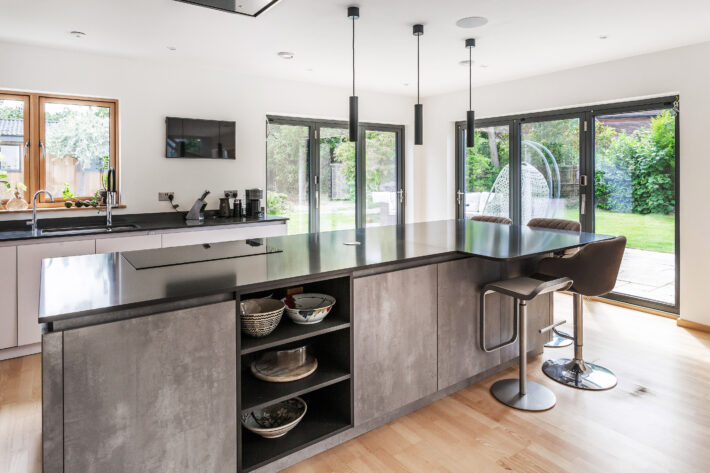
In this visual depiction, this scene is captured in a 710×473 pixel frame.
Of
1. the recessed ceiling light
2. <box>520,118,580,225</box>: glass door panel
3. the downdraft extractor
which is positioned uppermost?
the recessed ceiling light

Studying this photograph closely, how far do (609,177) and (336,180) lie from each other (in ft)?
10.6

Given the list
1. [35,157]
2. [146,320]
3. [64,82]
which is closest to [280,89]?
[64,82]

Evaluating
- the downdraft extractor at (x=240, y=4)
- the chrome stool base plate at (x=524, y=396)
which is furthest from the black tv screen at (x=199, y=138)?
the chrome stool base plate at (x=524, y=396)

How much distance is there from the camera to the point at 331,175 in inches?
239

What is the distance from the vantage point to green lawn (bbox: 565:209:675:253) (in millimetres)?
4441

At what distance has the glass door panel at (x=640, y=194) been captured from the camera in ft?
14.5

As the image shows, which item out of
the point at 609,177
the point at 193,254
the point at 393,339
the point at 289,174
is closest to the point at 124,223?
the point at 289,174

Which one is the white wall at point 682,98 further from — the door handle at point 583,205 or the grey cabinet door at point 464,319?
the grey cabinet door at point 464,319

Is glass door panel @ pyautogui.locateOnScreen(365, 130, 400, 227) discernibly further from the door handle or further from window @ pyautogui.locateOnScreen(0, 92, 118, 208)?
window @ pyautogui.locateOnScreen(0, 92, 118, 208)

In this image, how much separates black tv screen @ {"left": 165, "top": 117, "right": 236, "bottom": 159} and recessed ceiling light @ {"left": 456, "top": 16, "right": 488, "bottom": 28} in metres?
2.67

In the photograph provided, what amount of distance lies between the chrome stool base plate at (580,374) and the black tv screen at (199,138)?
3.78m

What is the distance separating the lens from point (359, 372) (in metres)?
2.25

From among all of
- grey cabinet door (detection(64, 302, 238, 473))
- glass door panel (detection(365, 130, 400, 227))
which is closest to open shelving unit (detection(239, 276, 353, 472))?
grey cabinet door (detection(64, 302, 238, 473))

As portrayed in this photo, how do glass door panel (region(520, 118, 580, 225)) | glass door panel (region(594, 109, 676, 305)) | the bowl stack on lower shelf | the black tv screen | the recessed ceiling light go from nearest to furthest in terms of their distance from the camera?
the bowl stack on lower shelf < the recessed ceiling light < glass door panel (region(594, 109, 676, 305)) < the black tv screen < glass door panel (region(520, 118, 580, 225))
